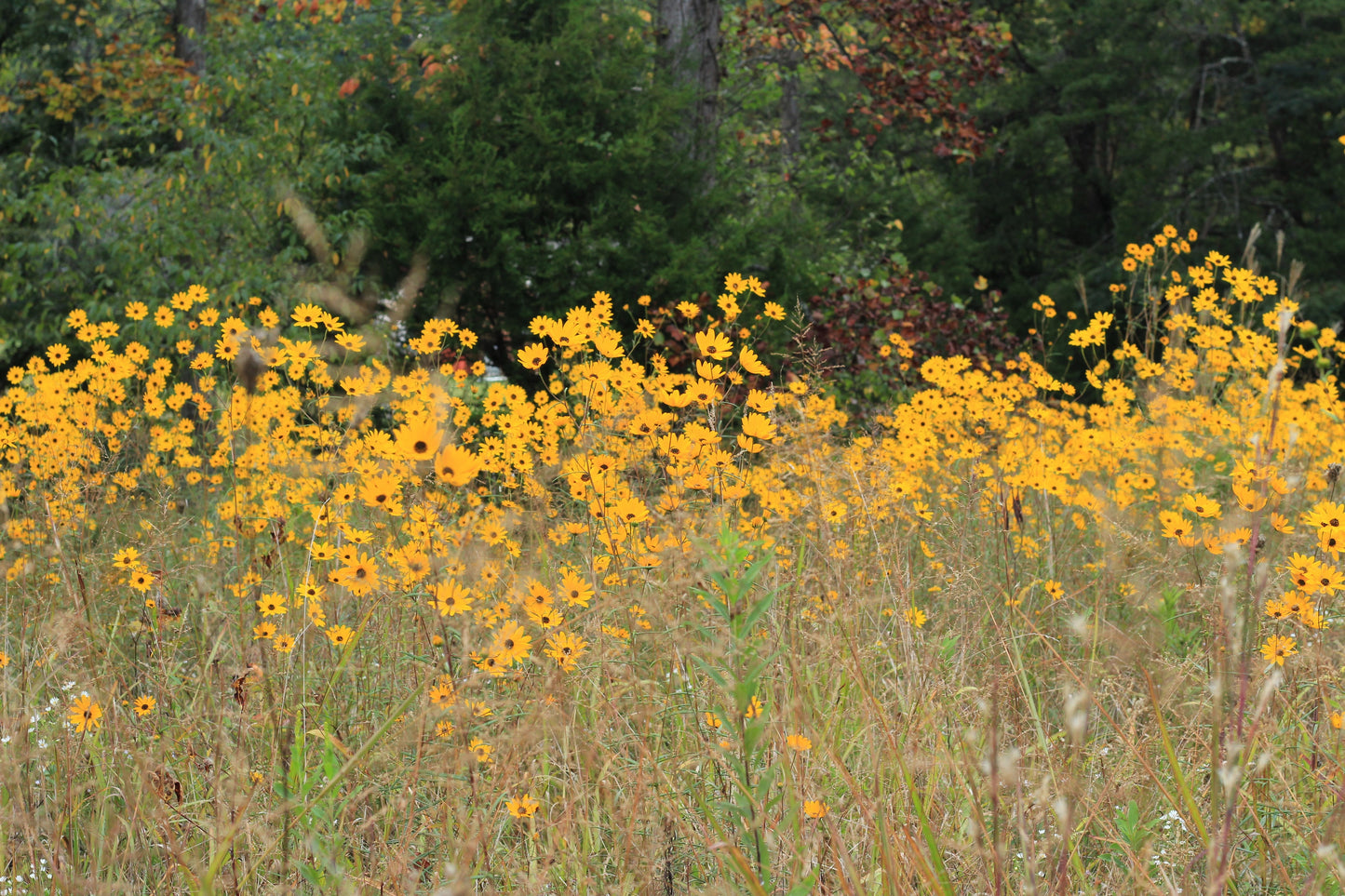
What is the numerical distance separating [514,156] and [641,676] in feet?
14.4

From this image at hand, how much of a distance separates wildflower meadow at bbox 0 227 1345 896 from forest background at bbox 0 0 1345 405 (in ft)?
6.08

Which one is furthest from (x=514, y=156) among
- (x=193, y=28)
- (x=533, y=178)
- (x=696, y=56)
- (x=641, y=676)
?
(x=193, y=28)

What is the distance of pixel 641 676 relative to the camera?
2.36 metres

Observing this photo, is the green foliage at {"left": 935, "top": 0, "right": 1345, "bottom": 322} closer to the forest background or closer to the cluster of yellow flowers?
the forest background

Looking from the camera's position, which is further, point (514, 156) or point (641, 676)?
point (514, 156)

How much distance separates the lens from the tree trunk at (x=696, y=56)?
268 inches

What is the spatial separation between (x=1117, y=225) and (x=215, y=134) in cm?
1187

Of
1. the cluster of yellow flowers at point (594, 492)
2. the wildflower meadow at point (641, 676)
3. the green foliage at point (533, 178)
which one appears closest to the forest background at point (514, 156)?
the green foliage at point (533, 178)

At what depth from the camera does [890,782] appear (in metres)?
2.08

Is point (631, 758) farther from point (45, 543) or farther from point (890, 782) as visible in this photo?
point (45, 543)

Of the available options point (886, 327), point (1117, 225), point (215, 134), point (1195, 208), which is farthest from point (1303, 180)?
point (215, 134)

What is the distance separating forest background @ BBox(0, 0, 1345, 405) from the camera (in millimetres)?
6125

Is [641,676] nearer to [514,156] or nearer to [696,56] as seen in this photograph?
[514,156]

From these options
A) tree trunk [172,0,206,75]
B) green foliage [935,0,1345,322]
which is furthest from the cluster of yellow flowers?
green foliage [935,0,1345,322]
